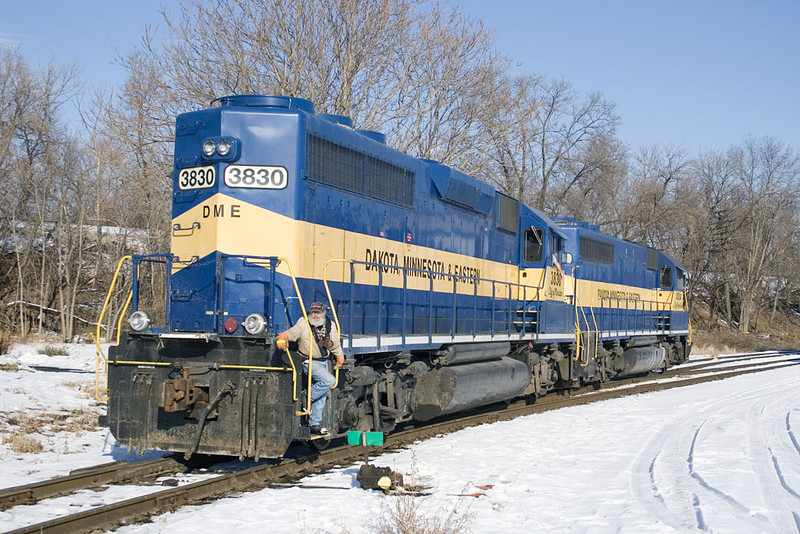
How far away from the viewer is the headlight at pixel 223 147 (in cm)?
855

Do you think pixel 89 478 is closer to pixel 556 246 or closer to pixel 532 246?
pixel 532 246

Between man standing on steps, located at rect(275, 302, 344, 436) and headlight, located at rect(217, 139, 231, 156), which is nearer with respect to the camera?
man standing on steps, located at rect(275, 302, 344, 436)

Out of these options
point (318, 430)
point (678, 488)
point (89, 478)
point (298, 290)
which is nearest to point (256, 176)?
point (298, 290)

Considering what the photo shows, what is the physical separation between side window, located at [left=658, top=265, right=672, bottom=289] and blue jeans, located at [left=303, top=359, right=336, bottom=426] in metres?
18.6

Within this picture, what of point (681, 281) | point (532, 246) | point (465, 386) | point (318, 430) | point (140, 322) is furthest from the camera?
point (681, 281)

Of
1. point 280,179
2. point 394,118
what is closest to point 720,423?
point 280,179

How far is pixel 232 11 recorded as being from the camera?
2095 cm

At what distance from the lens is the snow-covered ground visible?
6285 millimetres

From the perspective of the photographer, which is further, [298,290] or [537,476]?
[537,476]

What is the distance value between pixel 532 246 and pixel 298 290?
7.99 m

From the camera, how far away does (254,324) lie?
775cm

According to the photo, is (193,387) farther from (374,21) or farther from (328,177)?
(374,21)

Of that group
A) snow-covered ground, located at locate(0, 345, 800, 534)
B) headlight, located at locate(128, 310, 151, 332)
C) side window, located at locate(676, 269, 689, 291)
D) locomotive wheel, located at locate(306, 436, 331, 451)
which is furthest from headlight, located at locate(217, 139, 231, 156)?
side window, located at locate(676, 269, 689, 291)

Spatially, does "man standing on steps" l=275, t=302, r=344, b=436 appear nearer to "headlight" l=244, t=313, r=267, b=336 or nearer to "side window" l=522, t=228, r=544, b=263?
"headlight" l=244, t=313, r=267, b=336
